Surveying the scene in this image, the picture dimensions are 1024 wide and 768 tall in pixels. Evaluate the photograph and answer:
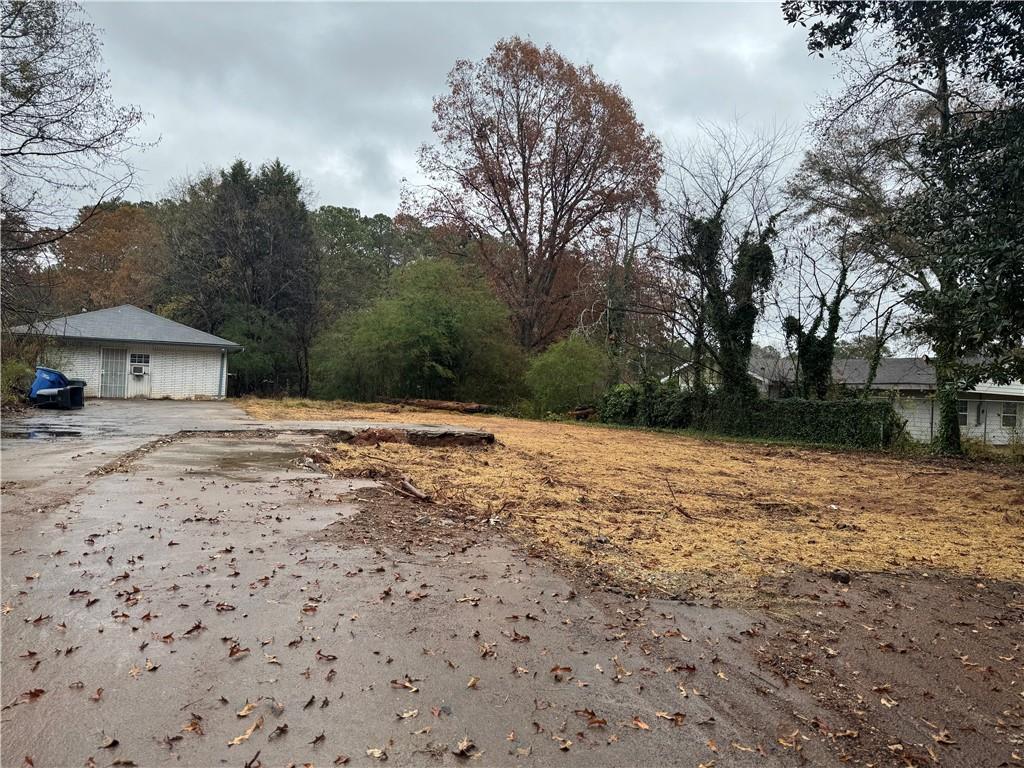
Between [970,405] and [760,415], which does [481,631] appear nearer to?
[760,415]

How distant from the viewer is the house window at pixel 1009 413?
25.1m

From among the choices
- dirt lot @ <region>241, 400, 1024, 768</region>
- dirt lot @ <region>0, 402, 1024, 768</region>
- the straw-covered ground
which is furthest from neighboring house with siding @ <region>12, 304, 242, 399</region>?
dirt lot @ <region>0, 402, 1024, 768</region>

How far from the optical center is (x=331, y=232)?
4059 cm

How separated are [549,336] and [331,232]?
18480mm

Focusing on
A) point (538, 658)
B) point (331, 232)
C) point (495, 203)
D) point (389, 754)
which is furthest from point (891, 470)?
point (331, 232)

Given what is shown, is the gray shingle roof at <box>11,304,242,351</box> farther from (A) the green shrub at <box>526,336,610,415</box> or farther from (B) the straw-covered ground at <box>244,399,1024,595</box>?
(B) the straw-covered ground at <box>244,399,1024,595</box>

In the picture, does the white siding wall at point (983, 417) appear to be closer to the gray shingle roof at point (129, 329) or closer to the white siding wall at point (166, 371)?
the gray shingle roof at point (129, 329)

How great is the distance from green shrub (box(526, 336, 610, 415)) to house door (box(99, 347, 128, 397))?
1479 cm

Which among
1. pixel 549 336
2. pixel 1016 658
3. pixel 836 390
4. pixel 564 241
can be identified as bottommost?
pixel 1016 658

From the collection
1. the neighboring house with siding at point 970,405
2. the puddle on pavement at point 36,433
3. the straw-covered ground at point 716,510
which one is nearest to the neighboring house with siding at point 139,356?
the puddle on pavement at point 36,433

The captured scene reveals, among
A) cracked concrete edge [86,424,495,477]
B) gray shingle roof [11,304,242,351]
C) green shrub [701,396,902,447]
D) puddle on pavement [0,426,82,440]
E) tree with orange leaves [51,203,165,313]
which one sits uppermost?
tree with orange leaves [51,203,165,313]

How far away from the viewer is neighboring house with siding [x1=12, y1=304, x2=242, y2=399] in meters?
22.2

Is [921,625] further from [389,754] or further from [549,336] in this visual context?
[549,336]

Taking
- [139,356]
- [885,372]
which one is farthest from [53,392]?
[885,372]
